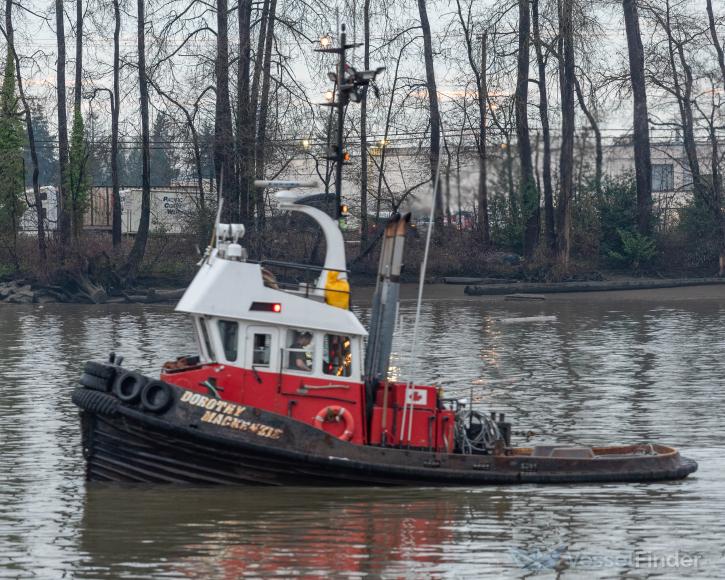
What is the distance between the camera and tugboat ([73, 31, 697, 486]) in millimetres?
15594

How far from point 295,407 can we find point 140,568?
11.1ft

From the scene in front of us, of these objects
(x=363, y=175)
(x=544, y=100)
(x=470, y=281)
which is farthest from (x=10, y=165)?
(x=544, y=100)

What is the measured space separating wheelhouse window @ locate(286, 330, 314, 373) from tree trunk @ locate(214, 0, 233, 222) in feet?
110

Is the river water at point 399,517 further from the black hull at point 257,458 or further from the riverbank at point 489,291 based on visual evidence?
the riverbank at point 489,291

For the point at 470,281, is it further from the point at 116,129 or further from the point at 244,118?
the point at 116,129

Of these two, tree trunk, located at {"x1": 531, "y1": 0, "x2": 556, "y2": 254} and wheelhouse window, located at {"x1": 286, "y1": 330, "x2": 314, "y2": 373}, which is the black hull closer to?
wheelhouse window, located at {"x1": 286, "y1": 330, "x2": 314, "y2": 373}

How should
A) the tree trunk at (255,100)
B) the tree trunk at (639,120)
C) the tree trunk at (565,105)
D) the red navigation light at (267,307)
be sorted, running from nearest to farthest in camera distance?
the red navigation light at (267,307)
the tree trunk at (565,105)
the tree trunk at (255,100)
the tree trunk at (639,120)

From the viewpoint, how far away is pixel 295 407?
16.0 m

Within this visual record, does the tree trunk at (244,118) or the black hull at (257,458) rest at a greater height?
the tree trunk at (244,118)

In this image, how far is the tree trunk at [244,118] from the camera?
4956 cm

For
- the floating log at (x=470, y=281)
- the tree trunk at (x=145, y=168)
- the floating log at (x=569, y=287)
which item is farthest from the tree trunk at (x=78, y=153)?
the floating log at (x=569, y=287)

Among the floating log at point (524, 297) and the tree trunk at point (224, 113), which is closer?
the floating log at point (524, 297)

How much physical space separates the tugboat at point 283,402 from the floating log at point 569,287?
3379 centimetres

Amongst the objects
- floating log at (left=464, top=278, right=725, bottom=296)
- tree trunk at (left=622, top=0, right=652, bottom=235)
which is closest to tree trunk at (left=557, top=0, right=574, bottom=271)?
floating log at (left=464, top=278, right=725, bottom=296)
